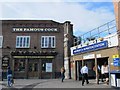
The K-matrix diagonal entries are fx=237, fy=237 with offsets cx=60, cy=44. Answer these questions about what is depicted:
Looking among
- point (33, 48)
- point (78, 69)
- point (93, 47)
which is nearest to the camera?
point (93, 47)

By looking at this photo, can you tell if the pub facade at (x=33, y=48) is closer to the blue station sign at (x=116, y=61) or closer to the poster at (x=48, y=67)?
the poster at (x=48, y=67)

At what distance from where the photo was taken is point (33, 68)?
35.4m

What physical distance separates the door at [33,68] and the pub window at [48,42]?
2767mm

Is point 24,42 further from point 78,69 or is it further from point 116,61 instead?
point 116,61

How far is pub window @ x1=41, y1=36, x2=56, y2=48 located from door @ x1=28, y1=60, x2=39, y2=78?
2767 mm

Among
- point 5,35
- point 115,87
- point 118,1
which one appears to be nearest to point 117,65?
point 115,87

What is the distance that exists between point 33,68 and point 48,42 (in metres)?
4.49

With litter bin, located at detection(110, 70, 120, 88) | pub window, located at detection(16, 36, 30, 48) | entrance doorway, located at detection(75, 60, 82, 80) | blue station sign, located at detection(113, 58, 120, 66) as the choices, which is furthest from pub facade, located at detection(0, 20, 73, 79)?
litter bin, located at detection(110, 70, 120, 88)

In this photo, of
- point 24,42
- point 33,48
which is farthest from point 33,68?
point 24,42

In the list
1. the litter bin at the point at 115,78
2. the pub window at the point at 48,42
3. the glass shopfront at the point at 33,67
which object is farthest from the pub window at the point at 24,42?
the litter bin at the point at 115,78

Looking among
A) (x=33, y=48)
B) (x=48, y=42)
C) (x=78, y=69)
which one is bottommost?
(x=78, y=69)

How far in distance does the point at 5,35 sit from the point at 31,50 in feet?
15.3

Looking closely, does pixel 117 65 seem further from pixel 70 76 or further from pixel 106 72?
pixel 70 76

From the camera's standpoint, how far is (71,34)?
3456cm
